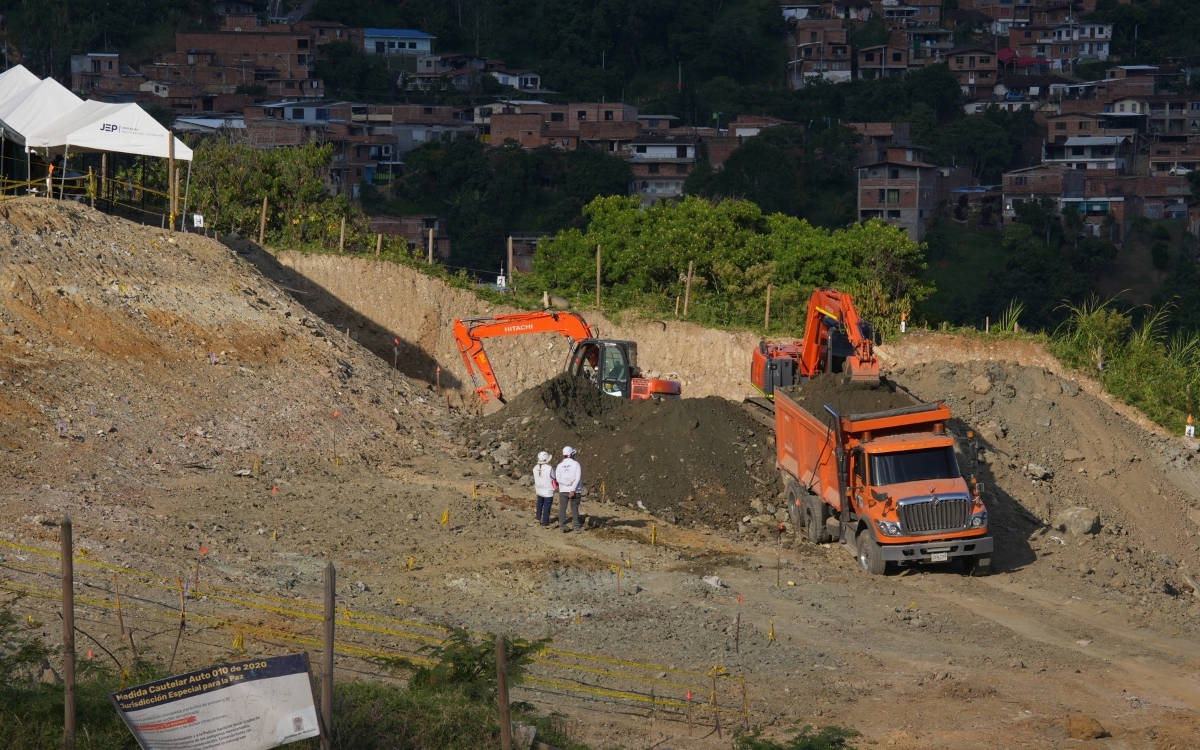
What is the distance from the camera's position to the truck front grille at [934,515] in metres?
23.3

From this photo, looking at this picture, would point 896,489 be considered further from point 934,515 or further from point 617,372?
point 617,372

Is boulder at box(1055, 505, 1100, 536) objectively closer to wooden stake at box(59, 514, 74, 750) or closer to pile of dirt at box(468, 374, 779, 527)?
pile of dirt at box(468, 374, 779, 527)

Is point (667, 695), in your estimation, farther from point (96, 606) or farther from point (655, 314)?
point (655, 314)

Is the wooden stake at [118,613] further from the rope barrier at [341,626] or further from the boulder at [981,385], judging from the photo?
the boulder at [981,385]

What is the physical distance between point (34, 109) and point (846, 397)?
25.2m

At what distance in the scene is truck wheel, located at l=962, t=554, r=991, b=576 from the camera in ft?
78.8

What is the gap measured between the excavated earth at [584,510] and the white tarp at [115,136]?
3940mm

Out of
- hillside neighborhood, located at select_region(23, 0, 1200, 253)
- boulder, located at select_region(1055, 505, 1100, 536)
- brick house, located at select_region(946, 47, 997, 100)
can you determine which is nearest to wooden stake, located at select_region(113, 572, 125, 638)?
boulder, located at select_region(1055, 505, 1100, 536)

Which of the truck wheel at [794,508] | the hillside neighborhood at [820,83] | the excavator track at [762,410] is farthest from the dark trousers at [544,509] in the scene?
the hillside neighborhood at [820,83]

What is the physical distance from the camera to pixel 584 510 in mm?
27672

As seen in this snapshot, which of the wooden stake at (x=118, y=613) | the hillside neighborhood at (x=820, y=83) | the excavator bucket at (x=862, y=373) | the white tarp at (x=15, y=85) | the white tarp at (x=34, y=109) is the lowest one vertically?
the wooden stake at (x=118, y=613)

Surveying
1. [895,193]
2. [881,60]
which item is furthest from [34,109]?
[881,60]

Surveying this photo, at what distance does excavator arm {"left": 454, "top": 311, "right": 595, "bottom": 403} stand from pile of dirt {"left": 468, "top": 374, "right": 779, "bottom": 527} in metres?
1.88

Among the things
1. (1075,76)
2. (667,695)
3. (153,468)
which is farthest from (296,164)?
(1075,76)
